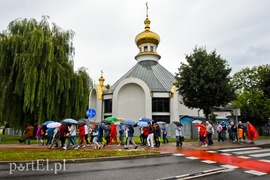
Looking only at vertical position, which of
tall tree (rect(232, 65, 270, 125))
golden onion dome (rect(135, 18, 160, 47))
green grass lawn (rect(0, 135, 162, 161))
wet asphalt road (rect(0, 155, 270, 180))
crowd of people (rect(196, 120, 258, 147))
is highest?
golden onion dome (rect(135, 18, 160, 47))

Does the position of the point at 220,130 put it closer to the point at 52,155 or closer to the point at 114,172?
the point at 114,172

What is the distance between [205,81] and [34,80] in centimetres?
1398

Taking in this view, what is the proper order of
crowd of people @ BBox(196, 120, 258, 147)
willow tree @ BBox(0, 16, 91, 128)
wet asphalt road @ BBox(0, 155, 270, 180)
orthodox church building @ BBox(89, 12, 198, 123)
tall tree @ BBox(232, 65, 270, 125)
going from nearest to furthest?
wet asphalt road @ BBox(0, 155, 270, 180), crowd of people @ BBox(196, 120, 258, 147), willow tree @ BBox(0, 16, 91, 128), tall tree @ BBox(232, 65, 270, 125), orthodox church building @ BBox(89, 12, 198, 123)

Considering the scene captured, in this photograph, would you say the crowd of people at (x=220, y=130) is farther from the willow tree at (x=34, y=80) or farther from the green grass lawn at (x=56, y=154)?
the willow tree at (x=34, y=80)

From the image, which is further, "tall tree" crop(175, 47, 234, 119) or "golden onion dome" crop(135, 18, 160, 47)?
"golden onion dome" crop(135, 18, 160, 47)

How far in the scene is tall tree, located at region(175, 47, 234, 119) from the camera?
1830cm

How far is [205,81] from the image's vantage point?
1866 centimetres

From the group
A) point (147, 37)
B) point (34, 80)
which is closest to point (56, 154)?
point (34, 80)

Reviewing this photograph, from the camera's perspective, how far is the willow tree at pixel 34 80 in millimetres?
17906

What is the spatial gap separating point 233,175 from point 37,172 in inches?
241

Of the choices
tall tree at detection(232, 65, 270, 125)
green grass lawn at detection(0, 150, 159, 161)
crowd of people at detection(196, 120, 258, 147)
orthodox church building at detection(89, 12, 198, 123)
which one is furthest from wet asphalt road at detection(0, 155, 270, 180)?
orthodox church building at detection(89, 12, 198, 123)

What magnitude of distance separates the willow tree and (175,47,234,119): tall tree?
9577 mm

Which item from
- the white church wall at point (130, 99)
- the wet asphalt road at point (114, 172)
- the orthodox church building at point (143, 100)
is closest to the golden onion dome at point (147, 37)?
the orthodox church building at point (143, 100)

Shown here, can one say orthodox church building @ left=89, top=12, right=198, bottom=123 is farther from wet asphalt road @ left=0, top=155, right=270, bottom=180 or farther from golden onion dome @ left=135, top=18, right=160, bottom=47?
wet asphalt road @ left=0, top=155, right=270, bottom=180
